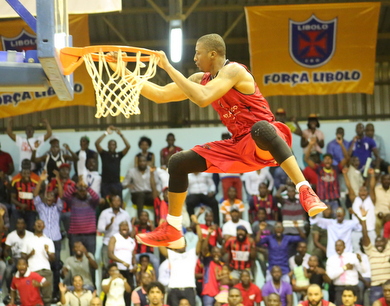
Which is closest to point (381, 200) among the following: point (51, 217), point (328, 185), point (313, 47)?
point (328, 185)

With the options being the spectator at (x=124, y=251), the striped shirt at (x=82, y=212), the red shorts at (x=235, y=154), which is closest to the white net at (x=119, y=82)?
the red shorts at (x=235, y=154)

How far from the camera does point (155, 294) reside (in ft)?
37.3

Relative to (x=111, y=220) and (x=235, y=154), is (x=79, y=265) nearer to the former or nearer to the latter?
(x=111, y=220)

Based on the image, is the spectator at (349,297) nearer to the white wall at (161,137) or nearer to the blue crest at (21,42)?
the white wall at (161,137)

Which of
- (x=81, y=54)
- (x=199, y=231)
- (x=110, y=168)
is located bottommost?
(x=199, y=231)

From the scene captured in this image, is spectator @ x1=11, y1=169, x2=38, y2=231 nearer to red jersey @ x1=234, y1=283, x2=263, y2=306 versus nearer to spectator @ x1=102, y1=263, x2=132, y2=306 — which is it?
spectator @ x1=102, y1=263, x2=132, y2=306

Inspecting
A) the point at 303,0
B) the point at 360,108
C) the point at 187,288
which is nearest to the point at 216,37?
the point at 187,288

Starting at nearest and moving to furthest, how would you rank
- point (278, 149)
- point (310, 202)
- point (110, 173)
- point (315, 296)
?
point (310, 202) < point (278, 149) < point (315, 296) < point (110, 173)

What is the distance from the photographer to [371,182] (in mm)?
14594

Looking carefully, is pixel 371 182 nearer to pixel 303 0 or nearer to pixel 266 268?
pixel 266 268

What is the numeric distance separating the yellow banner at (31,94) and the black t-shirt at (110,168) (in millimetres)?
2012

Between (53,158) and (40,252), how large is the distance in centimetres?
274

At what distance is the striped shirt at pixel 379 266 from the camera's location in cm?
1278

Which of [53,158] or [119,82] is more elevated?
[119,82]
